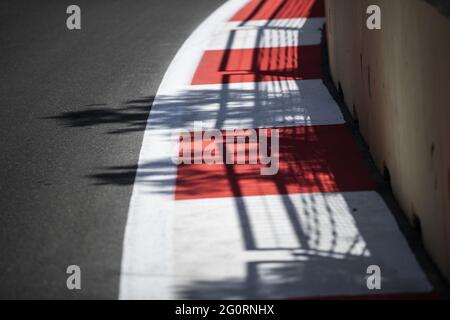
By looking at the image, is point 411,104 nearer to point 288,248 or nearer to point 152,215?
point 288,248

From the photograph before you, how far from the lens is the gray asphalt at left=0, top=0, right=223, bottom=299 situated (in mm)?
8352

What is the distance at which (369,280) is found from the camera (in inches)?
297

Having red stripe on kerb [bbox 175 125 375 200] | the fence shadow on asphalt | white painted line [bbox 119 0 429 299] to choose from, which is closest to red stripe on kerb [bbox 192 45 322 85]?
the fence shadow on asphalt

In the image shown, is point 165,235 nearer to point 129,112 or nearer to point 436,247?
point 436,247

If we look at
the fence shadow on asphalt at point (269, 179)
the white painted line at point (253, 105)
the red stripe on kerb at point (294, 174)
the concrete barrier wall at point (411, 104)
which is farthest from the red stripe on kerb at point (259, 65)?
the red stripe on kerb at point (294, 174)

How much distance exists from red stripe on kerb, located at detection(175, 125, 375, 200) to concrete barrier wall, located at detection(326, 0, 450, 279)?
30 cm

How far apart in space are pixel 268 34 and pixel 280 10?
3.07m

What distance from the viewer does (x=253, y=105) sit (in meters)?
13.5

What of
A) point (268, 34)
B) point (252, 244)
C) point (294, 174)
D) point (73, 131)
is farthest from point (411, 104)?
point (268, 34)

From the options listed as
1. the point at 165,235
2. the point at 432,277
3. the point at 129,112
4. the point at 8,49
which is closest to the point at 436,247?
the point at 432,277

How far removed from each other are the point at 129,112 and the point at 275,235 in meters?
5.20

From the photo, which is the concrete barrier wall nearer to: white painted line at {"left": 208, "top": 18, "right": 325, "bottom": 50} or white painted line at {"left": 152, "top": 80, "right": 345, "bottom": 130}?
white painted line at {"left": 152, "top": 80, "right": 345, "bottom": 130}

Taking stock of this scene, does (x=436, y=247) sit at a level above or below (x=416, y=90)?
below

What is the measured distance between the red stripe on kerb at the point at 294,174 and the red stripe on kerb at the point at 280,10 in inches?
378
